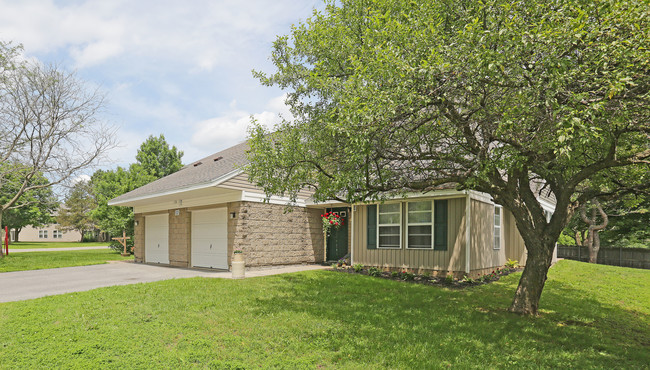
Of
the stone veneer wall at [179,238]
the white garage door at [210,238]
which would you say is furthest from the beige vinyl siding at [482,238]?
the stone veneer wall at [179,238]

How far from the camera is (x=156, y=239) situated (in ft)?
55.4

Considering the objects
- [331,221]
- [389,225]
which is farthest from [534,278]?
[331,221]

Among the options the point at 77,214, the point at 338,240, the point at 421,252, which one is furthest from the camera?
the point at 77,214

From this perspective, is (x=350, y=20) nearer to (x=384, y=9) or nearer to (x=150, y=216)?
(x=384, y=9)

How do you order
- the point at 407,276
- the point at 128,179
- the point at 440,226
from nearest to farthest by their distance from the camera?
1. the point at 407,276
2. the point at 440,226
3. the point at 128,179

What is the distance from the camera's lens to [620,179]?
832 cm

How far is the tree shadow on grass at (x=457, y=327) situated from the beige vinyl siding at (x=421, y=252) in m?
1.60

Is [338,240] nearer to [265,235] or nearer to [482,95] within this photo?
[265,235]

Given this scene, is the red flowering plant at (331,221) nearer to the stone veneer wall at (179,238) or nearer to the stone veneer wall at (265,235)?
the stone veneer wall at (265,235)

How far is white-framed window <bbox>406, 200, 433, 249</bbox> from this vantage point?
11.7m

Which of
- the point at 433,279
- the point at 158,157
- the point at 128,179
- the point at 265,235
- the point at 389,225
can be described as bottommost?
the point at 433,279

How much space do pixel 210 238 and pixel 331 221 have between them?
180 inches

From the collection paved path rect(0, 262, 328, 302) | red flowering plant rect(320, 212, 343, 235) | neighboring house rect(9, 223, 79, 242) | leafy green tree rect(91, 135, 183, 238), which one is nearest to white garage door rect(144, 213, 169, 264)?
paved path rect(0, 262, 328, 302)

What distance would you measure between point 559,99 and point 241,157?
37.7ft
